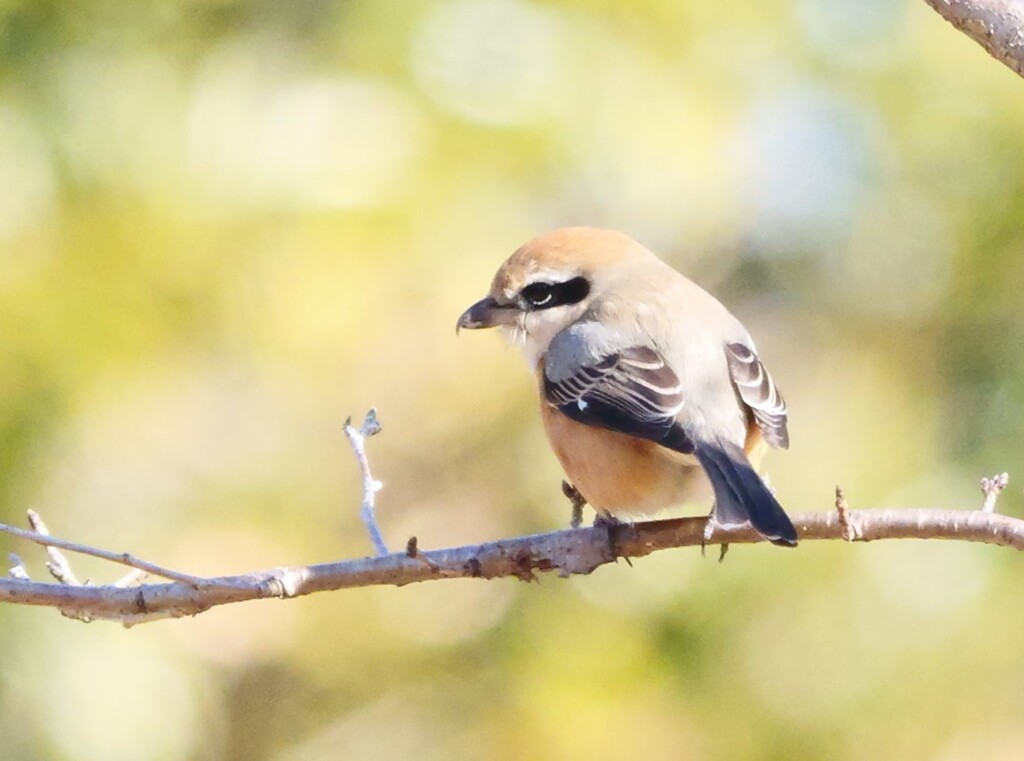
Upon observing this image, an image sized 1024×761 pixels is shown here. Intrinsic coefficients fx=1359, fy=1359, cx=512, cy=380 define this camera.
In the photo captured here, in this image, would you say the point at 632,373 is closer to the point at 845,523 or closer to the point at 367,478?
the point at 367,478

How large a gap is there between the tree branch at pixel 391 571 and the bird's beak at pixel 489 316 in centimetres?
98

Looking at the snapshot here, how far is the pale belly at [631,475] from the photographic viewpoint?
10.3 ft

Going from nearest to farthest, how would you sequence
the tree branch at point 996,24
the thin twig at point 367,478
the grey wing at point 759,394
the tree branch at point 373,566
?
the tree branch at point 996,24 → the tree branch at point 373,566 → the thin twig at point 367,478 → the grey wing at point 759,394

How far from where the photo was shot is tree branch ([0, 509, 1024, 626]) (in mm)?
2404

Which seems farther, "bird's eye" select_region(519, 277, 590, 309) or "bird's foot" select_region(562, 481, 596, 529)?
"bird's eye" select_region(519, 277, 590, 309)

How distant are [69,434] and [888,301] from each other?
3210 mm

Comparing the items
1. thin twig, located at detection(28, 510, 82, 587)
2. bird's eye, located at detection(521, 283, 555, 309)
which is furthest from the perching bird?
thin twig, located at detection(28, 510, 82, 587)

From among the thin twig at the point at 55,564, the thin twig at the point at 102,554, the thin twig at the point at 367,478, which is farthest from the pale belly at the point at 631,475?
the thin twig at the point at 55,564

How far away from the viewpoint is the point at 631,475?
317cm

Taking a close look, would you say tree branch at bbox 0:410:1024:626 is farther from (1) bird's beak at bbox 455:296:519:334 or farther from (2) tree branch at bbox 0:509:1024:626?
(1) bird's beak at bbox 455:296:519:334

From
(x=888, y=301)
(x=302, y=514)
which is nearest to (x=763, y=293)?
(x=888, y=301)

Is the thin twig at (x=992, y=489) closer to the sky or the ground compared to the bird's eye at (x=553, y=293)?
closer to the ground

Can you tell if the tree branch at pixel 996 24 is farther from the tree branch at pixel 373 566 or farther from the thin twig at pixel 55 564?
the thin twig at pixel 55 564

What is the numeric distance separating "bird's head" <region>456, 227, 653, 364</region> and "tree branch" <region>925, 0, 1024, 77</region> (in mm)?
1451
